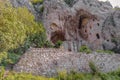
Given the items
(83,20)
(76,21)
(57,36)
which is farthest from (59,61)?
(83,20)

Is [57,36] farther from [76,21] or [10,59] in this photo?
[10,59]

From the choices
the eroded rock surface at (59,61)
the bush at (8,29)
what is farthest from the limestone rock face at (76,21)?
the bush at (8,29)

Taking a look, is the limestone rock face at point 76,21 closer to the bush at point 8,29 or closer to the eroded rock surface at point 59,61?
the eroded rock surface at point 59,61

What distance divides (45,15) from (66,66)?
14.9 meters

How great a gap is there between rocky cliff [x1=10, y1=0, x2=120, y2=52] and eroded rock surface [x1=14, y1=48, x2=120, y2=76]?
11.7m

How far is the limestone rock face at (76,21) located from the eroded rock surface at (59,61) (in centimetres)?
1305

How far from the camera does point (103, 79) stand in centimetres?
2841

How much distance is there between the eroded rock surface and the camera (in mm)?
29422

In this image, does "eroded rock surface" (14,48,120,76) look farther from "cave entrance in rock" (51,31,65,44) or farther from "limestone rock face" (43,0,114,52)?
"cave entrance in rock" (51,31,65,44)

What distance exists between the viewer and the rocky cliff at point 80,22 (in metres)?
43.8

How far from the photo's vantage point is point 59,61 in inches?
1188

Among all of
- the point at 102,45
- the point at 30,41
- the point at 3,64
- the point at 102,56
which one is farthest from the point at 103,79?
the point at 102,45

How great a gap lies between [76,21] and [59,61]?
57.4 feet

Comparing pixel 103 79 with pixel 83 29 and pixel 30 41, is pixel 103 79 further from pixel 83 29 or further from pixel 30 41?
pixel 83 29
